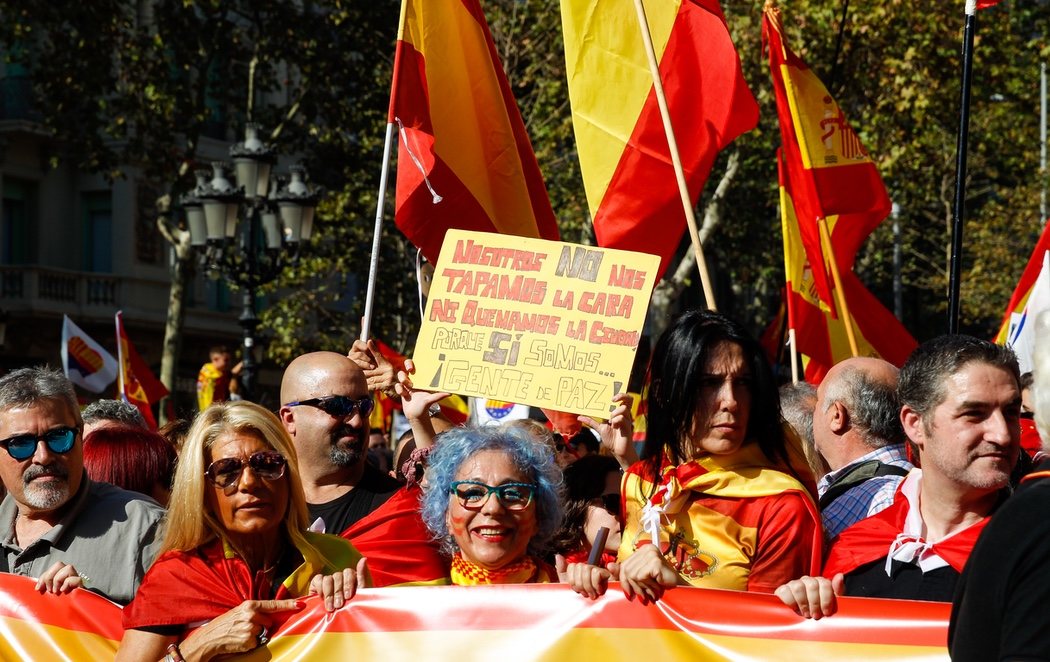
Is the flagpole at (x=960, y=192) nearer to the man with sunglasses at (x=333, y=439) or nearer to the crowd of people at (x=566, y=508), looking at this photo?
the crowd of people at (x=566, y=508)

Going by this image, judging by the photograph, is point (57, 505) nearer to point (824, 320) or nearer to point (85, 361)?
point (824, 320)

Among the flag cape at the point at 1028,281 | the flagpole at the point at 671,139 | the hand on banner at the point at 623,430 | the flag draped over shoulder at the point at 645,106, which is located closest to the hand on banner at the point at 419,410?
the hand on banner at the point at 623,430

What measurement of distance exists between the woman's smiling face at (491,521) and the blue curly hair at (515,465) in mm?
37

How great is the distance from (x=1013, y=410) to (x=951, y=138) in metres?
26.7

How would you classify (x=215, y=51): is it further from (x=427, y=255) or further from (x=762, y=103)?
(x=427, y=255)

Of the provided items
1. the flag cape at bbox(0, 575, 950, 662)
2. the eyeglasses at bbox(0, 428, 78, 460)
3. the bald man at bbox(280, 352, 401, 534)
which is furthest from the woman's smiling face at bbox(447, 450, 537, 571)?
the eyeglasses at bbox(0, 428, 78, 460)

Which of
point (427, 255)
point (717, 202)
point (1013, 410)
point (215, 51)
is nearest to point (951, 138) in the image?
point (717, 202)

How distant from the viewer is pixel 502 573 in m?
4.22

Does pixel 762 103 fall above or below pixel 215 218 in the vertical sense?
above

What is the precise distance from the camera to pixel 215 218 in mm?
13758

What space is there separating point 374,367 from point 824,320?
11.7 ft

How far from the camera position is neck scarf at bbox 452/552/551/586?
422cm

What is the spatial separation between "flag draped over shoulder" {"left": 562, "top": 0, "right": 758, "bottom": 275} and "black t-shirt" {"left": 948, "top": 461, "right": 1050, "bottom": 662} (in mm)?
3787

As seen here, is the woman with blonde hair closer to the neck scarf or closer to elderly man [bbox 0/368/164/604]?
the neck scarf
